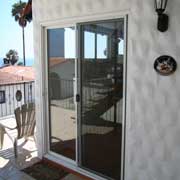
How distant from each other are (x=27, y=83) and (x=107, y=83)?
3.78 metres

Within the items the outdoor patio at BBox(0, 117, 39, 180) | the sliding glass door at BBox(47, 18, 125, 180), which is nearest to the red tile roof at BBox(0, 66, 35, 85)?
the outdoor patio at BBox(0, 117, 39, 180)

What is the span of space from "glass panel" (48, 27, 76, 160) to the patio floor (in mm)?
450

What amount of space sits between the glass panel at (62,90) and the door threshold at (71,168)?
110mm

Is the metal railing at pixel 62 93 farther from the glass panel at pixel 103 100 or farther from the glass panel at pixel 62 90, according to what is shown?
the glass panel at pixel 103 100

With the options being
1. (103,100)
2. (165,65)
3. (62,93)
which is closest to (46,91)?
(62,93)

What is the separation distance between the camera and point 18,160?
353 cm

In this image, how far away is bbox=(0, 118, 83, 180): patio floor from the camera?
3.08 metres

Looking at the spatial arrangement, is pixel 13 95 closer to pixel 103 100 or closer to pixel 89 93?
pixel 89 93

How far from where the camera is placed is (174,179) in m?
2.22

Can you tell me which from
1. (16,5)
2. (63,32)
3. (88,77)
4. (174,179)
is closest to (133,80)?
(88,77)

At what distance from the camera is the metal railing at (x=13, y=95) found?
557cm

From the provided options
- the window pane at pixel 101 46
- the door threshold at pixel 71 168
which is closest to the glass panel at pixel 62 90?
the door threshold at pixel 71 168

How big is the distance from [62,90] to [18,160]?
131 cm

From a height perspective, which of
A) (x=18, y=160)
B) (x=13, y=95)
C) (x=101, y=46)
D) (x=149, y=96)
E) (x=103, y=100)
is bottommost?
(x=18, y=160)
